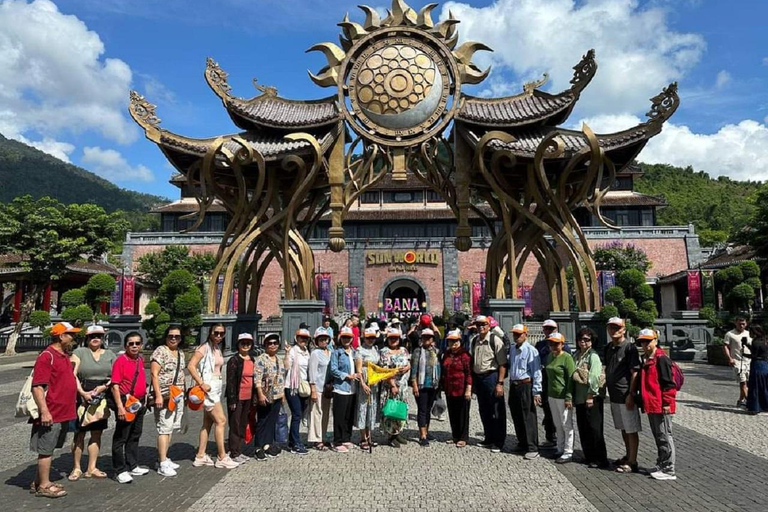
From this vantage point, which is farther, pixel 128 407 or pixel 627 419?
pixel 627 419

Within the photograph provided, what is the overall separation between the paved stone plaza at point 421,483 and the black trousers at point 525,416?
0.25 meters

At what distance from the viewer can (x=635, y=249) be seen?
39.9 m

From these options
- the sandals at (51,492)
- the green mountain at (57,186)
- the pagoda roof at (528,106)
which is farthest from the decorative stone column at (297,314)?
the green mountain at (57,186)

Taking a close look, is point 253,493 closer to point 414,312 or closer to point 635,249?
point 414,312

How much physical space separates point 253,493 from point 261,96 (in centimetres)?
1190

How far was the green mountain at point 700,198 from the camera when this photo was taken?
57875 millimetres

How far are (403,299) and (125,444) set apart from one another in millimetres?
35566

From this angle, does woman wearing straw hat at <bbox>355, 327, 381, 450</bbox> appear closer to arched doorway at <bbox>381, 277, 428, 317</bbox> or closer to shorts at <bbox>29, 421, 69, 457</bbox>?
shorts at <bbox>29, 421, 69, 457</bbox>

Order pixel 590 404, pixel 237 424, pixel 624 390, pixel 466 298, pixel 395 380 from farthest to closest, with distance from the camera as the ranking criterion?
pixel 466 298, pixel 395 380, pixel 237 424, pixel 590 404, pixel 624 390

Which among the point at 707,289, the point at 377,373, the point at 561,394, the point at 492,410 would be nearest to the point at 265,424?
the point at 377,373

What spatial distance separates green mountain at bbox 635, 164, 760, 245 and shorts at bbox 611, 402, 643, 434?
4908 centimetres

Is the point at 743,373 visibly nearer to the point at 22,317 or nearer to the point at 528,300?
the point at 22,317

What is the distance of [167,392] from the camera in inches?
240

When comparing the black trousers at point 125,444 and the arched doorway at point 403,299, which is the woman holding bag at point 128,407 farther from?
the arched doorway at point 403,299
